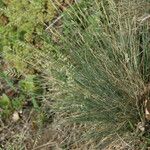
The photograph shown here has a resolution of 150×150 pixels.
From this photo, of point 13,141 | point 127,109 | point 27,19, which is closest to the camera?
point 127,109

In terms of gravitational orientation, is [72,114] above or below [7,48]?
below

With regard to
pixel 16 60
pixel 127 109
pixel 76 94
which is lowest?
pixel 127 109

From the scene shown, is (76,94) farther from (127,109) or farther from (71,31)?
(71,31)

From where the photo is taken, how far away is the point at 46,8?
303 cm

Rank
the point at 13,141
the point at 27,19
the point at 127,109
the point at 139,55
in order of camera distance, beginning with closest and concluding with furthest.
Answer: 1. the point at 127,109
2. the point at 139,55
3. the point at 13,141
4. the point at 27,19

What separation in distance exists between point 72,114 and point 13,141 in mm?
454

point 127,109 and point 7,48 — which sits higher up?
point 7,48

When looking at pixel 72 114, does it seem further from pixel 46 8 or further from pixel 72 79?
pixel 46 8

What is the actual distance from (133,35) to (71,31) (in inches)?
17.6

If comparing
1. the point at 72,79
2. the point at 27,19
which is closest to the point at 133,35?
the point at 72,79

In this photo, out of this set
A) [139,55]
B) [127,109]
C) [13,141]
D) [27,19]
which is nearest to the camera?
[127,109]

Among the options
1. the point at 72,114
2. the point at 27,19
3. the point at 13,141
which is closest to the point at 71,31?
the point at 27,19

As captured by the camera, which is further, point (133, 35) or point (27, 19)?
point (27, 19)

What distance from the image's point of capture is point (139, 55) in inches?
98.6
